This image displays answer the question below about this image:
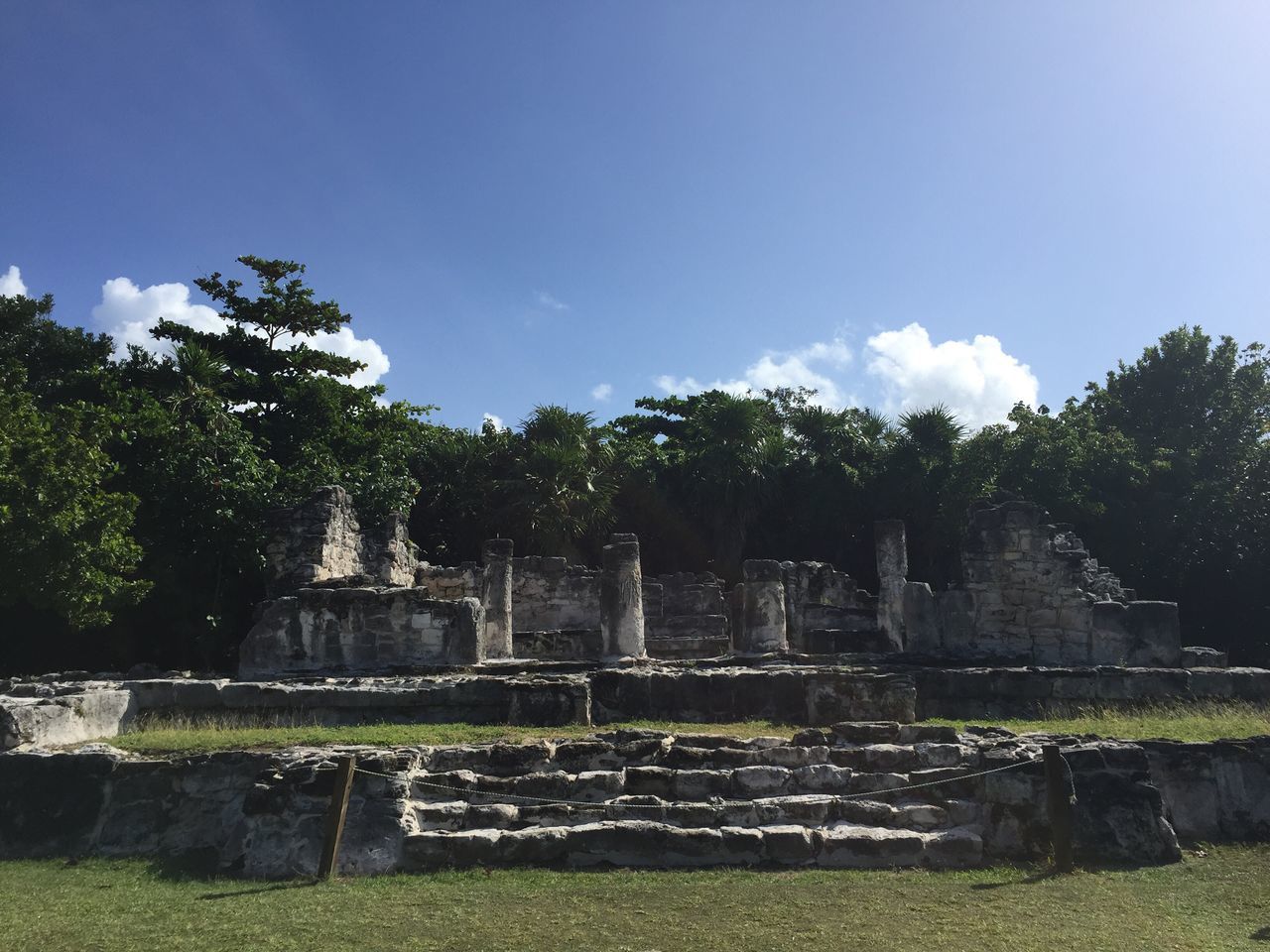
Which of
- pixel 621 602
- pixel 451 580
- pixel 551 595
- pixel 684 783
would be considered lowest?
pixel 684 783

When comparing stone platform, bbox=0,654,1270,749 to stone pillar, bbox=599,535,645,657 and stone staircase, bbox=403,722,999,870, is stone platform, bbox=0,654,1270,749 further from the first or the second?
stone pillar, bbox=599,535,645,657

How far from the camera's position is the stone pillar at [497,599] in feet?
55.8

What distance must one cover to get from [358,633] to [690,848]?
8561 millimetres

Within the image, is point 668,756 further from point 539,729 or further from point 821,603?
point 821,603

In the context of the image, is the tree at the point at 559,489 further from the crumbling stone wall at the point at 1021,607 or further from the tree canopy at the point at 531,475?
the crumbling stone wall at the point at 1021,607

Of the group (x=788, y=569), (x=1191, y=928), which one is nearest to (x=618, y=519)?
(x=788, y=569)

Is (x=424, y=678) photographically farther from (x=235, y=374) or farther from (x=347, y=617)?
(x=235, y=374)

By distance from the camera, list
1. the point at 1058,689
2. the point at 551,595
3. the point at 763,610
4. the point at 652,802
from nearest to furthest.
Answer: the point at 652,802
the point at 1058,689
the point at 763,610
the point at 551,595

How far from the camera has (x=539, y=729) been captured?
10.6 m

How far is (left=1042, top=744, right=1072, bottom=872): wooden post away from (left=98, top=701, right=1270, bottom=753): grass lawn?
7.59ft

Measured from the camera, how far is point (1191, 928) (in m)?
5.68

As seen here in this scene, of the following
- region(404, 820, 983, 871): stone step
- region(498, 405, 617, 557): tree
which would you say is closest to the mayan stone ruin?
region(404, 820, 983, 871): stone step

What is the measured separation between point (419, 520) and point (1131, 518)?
722 inches

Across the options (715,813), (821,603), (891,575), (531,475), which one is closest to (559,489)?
(531,475)
